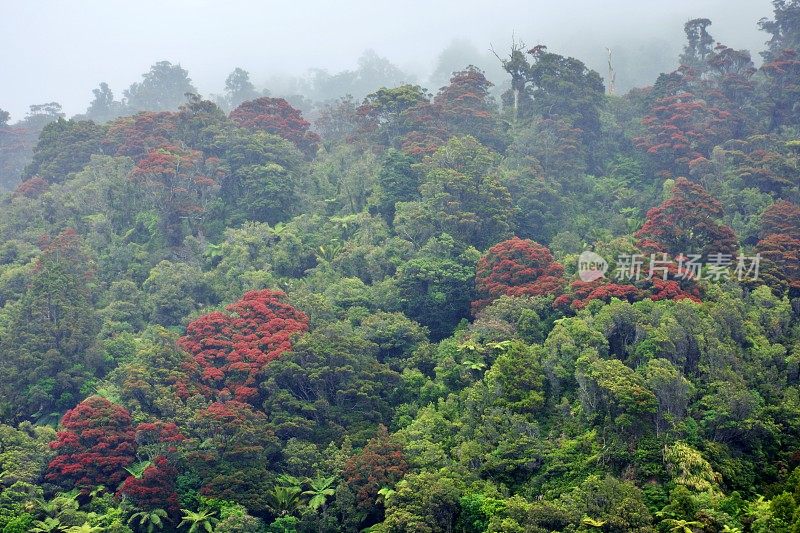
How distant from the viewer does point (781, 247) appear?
124 ft

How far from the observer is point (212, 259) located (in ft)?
151

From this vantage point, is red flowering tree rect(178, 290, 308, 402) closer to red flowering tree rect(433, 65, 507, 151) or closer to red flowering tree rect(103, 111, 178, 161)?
red flowering tree rect(103, 111, 178, 161)

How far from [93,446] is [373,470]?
387 inches

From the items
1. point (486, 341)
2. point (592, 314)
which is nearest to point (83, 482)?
point (486, 341)

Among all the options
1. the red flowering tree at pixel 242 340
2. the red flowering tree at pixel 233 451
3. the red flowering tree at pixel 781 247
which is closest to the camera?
the red flowering tree at pixel 233 451

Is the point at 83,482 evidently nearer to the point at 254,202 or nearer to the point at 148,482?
the point at 148,482

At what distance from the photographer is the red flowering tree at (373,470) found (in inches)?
1184

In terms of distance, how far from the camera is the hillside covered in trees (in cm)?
2895

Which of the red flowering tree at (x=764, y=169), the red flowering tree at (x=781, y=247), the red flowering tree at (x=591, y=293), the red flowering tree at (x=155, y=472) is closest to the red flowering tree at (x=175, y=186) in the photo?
the red flowering tree at (x=155, y=472)

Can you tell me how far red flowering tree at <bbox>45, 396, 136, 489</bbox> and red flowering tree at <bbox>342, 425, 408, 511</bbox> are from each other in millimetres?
7798

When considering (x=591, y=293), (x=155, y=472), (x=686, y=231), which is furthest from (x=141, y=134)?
(x=686, y=231)

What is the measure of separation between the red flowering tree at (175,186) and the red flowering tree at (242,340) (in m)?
10.7

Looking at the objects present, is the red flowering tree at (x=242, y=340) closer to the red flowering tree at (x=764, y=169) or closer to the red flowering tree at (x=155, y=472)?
the red flowering tree at (x=155, y=472)

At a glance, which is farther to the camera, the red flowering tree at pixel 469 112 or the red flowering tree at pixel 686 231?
the red flowering tree at pixel 469 112
